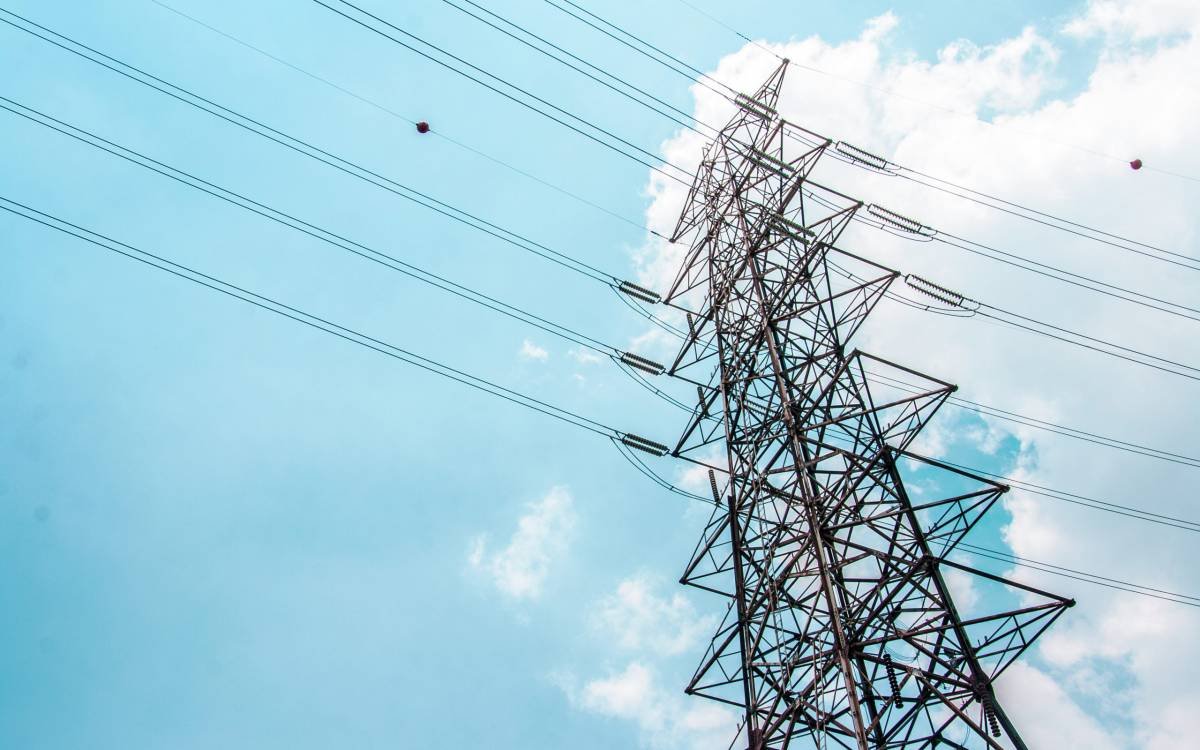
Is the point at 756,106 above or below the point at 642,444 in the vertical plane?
above

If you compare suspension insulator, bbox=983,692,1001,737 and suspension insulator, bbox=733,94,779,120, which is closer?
suspension insulator, bbox=983,692,1001,737

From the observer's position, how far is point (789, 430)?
11977 millimetres

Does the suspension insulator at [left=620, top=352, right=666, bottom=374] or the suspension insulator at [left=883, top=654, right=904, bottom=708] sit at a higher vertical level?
the suspension insulator at [left=620, top=352, right=666, bottom=374]

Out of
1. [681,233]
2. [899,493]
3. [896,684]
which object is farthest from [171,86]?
[896,684]

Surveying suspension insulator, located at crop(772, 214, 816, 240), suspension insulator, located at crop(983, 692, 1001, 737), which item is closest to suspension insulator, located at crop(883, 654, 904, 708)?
suspension insulator, located at crop(983, 692, 1001, 737)

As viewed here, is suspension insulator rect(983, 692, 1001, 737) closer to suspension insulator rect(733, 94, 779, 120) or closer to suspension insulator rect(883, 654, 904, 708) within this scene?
suspension insulator rect(883, 654, 904, 708)

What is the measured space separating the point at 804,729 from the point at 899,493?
12.6 feet

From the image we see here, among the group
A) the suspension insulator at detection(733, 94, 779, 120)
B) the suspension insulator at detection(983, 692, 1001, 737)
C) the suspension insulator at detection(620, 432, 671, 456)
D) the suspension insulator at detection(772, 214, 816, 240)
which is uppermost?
the suspension insulator at detection(733, 94, 779, 120)

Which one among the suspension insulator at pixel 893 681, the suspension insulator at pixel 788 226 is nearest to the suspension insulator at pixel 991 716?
the suspension insulator at pixel 893 681

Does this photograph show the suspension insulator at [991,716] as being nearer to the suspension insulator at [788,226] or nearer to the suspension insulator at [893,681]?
the suspension insulator at [893,681]

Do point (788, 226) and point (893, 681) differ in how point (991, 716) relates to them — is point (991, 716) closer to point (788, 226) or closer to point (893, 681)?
point (893, 681)

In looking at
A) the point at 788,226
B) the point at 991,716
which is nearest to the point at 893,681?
the point at 991,716

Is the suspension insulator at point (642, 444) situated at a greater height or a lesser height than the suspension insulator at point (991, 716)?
greater

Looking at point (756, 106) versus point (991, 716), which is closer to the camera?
point (991, 716)
